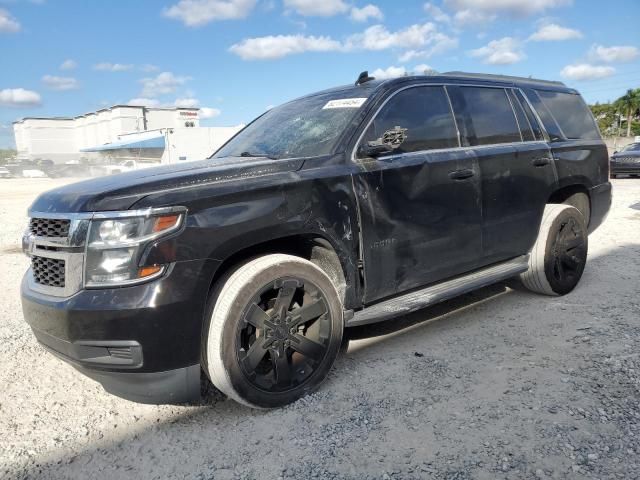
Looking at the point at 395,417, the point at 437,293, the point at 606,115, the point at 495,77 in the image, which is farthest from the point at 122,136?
the point at 606,115

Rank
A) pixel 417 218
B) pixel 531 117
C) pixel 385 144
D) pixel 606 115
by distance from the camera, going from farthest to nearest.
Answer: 1. pixel 606 115
2. pixel 531 117
3. pixel 417 218
4. pixel 385 144

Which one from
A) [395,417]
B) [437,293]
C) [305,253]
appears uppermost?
[305,253]

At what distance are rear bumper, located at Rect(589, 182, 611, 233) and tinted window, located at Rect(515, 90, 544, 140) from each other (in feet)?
3.17

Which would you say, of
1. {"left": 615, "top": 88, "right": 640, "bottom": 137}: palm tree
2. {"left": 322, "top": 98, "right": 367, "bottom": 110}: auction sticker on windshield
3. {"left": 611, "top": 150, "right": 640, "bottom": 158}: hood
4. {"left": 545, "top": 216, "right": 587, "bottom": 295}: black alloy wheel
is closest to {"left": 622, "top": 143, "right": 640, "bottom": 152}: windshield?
{"left": 611, "top": 150, "right": 640, "bottom": 158}: hood

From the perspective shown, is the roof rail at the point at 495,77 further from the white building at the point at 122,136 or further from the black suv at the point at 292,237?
the white building at the point at 122,136

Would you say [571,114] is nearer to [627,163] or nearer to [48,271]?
[48,271]

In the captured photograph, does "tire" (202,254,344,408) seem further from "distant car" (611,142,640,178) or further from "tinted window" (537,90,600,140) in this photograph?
"distant car" (611,142,640,178)

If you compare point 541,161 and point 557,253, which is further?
point 557,253

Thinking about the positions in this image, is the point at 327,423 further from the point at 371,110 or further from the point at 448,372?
the point at 371,110

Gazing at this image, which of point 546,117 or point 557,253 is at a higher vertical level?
point 546,117

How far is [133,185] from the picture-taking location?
244 centimetres

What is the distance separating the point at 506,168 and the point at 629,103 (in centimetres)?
7120

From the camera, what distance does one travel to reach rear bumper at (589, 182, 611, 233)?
4855 mm

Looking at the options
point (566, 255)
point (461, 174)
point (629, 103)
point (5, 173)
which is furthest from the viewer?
point (629, 103)
